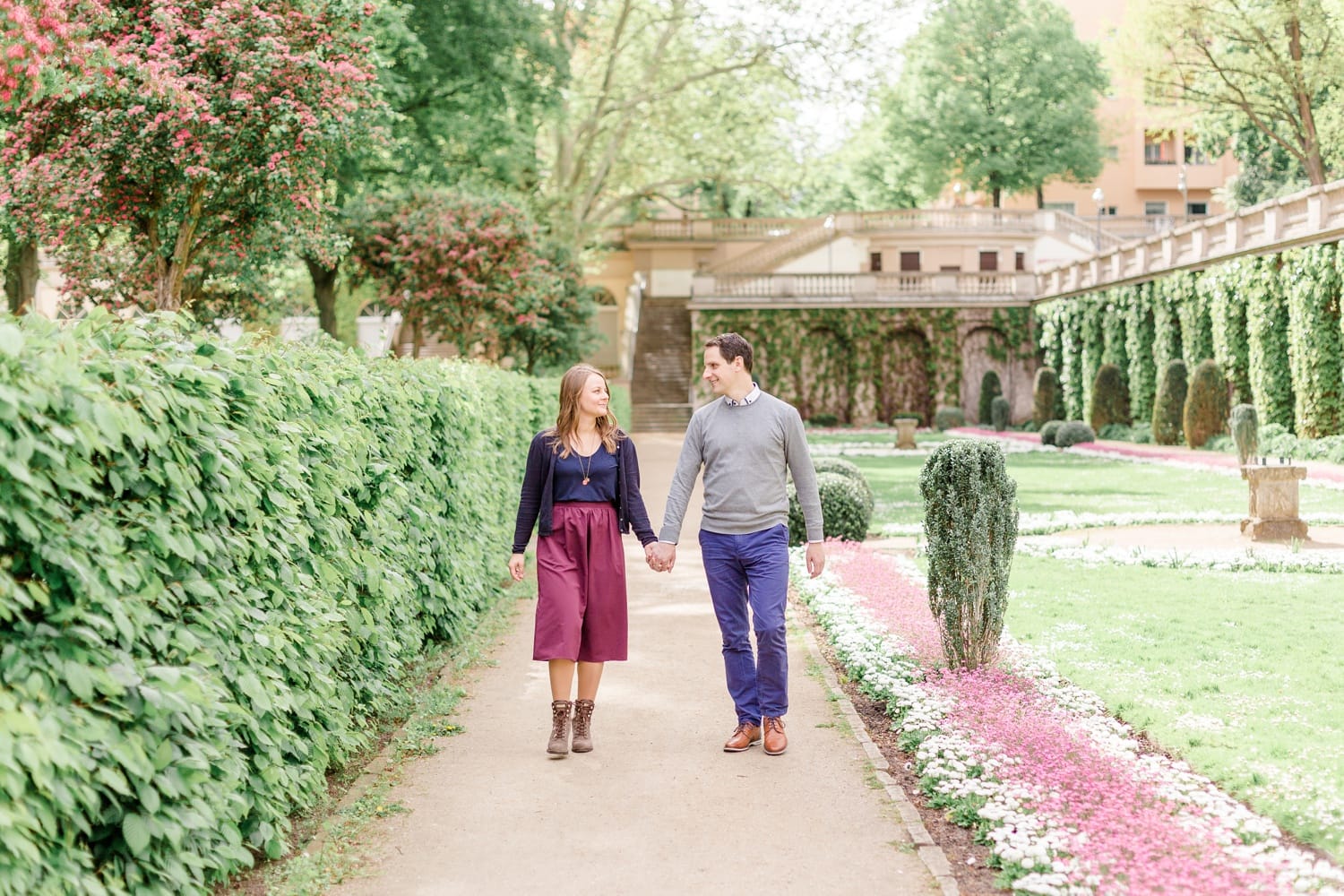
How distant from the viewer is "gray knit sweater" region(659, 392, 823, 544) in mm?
6012

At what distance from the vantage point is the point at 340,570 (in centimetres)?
568

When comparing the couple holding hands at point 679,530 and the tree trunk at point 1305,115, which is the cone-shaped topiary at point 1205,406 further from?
the couple holding hands at point 679,530

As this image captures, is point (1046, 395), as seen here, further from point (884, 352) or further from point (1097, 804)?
point (1097, 804)

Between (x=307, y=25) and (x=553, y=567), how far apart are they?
42.5ft

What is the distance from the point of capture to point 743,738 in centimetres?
602

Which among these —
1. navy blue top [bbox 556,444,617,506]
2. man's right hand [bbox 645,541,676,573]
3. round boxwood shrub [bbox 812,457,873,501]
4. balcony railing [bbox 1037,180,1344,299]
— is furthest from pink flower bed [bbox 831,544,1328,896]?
balcony railing [bbox 1037,180,1344,299]

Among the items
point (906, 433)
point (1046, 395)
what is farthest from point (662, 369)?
point (906, 433)

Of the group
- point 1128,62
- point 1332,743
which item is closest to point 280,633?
point 1332,743

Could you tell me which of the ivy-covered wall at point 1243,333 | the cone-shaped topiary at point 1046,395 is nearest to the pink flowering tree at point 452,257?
the ivy-covered wall at point 1243,333

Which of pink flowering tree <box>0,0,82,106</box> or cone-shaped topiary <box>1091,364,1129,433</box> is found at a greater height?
pink flowering tree <box>0,0,82,106</box>

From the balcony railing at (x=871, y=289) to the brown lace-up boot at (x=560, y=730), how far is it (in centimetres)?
4058

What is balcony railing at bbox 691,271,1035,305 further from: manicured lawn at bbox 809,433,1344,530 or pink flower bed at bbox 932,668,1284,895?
pink flower bed at bbox 932,668,1284,895

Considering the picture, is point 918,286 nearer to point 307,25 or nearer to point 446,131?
point 446,131

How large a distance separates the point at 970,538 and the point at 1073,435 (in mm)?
27726
